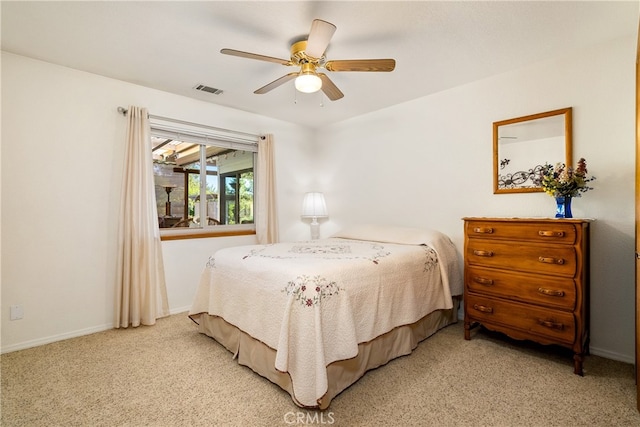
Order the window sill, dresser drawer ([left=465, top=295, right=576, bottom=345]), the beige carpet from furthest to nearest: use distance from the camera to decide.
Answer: the window sill → dresser drawer ([left=465, top=295, right=576, bottom=345]) → the beige carpet

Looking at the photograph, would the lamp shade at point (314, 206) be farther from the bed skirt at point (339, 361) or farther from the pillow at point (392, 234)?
the bed skirt at point (339, 361)

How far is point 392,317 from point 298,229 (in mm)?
2526

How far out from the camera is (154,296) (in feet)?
9.82

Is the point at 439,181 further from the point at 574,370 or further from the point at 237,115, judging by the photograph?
the point at 237,115

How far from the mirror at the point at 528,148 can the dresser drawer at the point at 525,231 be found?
0.57 metres

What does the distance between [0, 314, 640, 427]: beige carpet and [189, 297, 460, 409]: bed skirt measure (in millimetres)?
59

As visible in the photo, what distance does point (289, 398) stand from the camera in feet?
5.79

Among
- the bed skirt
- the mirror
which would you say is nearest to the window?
the bed skirt

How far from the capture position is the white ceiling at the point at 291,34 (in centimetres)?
189

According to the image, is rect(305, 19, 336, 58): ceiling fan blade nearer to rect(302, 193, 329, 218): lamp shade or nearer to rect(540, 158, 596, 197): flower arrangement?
rect(540, 158, 596, 197): flower arrangement

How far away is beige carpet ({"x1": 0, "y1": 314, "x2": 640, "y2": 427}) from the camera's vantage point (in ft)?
5.20

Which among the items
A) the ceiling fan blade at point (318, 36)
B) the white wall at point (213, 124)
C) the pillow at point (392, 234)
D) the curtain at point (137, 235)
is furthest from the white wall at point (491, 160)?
the curtain at point (137, 235)

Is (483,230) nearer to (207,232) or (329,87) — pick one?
(329,87)

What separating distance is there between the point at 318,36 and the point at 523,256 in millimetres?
2075
